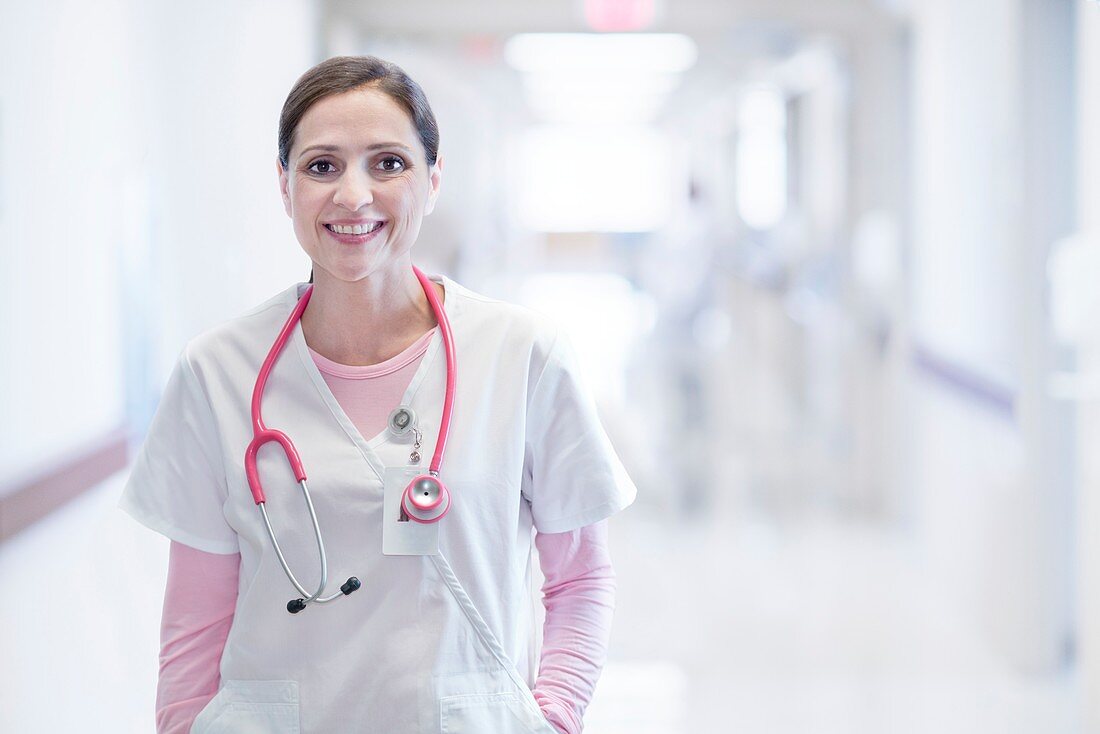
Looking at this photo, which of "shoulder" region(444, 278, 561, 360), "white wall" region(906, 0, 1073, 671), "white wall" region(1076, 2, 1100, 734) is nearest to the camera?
"shoulder" region(444, 278, 561, 360)

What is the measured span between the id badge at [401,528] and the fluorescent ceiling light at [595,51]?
1.74m

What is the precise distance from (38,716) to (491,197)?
1407 mm

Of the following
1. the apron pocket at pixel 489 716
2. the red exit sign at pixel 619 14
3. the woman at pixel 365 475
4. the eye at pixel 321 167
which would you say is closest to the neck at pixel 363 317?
the woman at pixel 365 475

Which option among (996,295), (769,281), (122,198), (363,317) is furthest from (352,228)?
(996,295)

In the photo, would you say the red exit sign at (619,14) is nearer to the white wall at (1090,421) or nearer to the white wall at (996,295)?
the white wall at (996,295)

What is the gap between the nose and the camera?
106 cm

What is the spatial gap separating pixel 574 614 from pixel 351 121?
0.55m

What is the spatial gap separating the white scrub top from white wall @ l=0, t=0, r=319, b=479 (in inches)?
20.7

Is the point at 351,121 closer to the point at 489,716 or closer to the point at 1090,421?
the point at 489,716

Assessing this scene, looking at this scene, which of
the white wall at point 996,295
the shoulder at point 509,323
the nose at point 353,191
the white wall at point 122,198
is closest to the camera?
the nose at point 353,191

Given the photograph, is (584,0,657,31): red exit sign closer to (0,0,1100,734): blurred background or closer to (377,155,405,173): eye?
(0,0,1100,734): blurred background

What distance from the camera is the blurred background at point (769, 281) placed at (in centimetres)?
182

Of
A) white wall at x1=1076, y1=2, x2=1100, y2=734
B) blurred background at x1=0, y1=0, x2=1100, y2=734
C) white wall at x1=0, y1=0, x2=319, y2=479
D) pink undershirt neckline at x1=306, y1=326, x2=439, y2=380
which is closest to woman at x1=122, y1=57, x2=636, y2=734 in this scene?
pink undershirt neckline at x1=306, y1=326, x2=439, y2=380

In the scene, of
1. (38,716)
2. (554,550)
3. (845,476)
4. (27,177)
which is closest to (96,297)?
(27,177)
